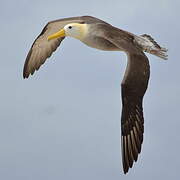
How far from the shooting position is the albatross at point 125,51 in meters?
20.4

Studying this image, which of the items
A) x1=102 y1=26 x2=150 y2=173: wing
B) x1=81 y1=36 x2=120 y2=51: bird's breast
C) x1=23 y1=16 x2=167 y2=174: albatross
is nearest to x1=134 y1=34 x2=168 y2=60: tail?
x1=23 y1=16 x2=167 y2=174: albatross

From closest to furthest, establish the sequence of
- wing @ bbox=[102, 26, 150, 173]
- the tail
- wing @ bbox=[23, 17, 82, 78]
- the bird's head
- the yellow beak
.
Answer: wing @ bbox=[102, 26, 150, 173] → the tail → the bird's head → the yellow beak → wing @ bbox=[23, 17, 82, 78]

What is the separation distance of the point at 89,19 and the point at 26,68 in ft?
7.26

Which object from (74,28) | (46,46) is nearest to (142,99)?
(74,28)

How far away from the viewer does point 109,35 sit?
2194 centimetres

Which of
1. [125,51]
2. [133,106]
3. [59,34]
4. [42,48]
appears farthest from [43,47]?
[133,106]

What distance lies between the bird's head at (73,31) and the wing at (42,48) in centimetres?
93

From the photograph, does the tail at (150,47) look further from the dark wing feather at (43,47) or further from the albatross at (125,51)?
the dark wing feather at (43,47)

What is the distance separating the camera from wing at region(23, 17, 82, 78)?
25031mm

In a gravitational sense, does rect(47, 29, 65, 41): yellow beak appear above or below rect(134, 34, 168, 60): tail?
above

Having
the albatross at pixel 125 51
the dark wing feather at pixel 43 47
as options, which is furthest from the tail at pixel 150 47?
the dark wing feather at pixel 43 47

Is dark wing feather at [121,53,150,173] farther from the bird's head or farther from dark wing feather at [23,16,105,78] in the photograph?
dark wing feather at [23,16,105,78]

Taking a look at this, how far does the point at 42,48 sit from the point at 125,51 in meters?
4.68

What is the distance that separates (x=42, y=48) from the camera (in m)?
25.1
